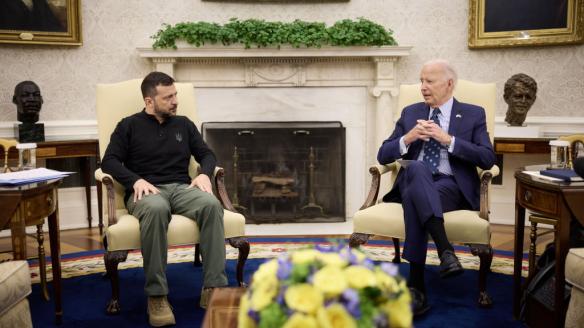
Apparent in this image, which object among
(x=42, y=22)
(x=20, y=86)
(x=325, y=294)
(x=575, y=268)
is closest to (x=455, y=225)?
(x=575, y=268)

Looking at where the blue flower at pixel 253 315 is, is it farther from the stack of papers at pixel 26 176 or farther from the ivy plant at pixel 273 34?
the ivy plant at pixel 273 34

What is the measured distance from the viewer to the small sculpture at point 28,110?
4660 millimetres

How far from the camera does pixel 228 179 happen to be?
539 cm

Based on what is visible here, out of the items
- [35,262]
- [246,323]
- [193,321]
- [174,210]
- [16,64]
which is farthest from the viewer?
[16,64]

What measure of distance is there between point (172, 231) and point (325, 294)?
1.92 m

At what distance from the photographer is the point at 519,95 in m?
4.95

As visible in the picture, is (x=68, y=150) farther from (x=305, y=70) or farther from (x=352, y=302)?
(x=352, y=302)

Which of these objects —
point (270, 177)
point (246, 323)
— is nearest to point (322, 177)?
point (270, 177)

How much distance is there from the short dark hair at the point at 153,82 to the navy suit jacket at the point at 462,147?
4.23ft

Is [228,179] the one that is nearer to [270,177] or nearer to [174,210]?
[270,177]

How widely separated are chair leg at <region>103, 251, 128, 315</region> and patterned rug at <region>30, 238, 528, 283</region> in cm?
79

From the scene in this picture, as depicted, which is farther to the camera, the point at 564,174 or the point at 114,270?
the point at 114,270

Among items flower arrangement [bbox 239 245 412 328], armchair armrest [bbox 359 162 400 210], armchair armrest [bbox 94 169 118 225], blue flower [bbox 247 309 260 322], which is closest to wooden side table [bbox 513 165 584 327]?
armchair armrest [bbox 359 162 400 210]

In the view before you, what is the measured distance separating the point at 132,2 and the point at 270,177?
194cm
